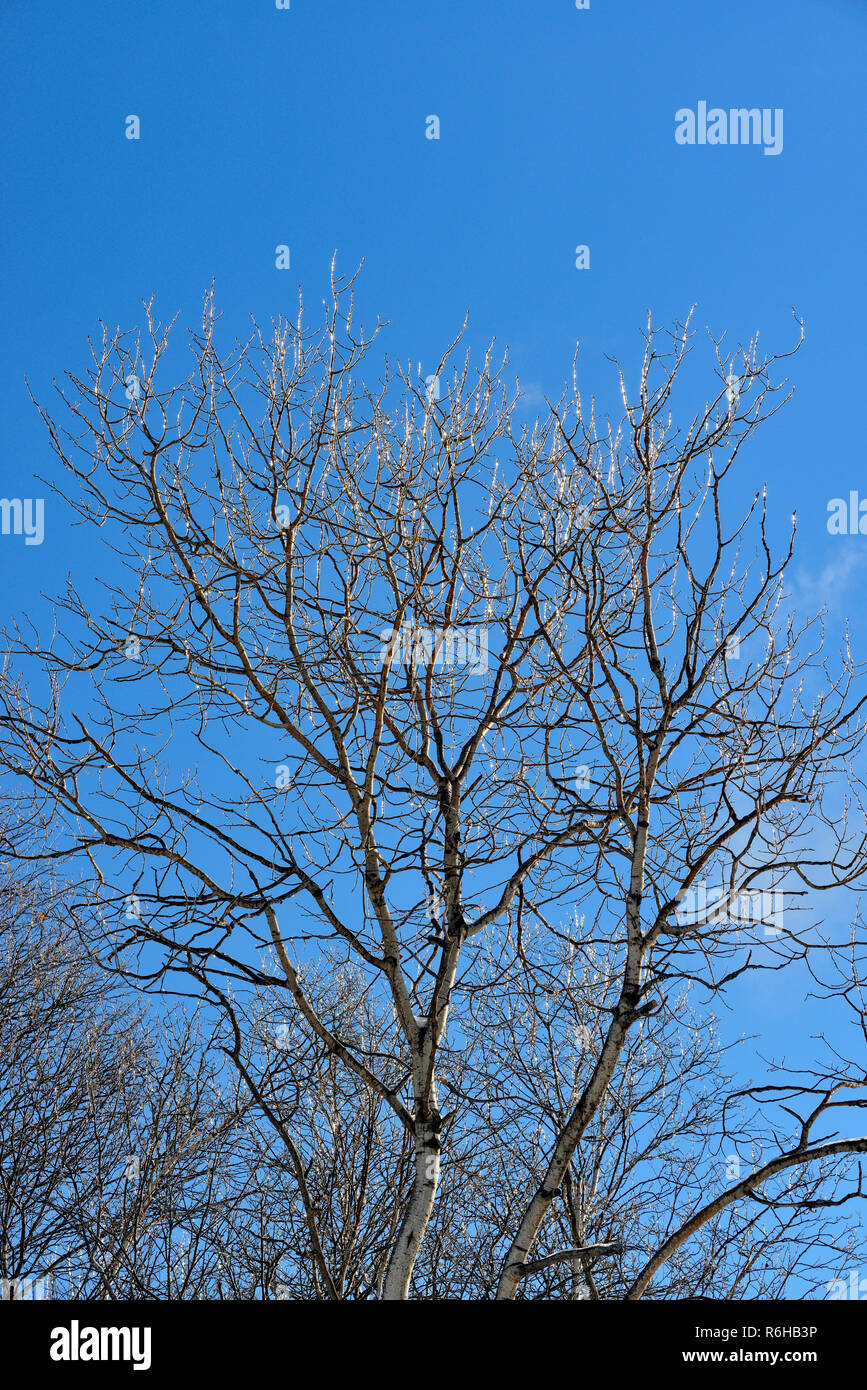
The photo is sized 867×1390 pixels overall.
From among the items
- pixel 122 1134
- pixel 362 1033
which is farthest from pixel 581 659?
pixel 122 1134

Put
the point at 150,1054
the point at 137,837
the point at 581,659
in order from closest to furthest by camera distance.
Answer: the point at 137,837 < the point at 581,659 < the point at 150,1054

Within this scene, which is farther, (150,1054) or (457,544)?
(150,1054)

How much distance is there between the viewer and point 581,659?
6078mm

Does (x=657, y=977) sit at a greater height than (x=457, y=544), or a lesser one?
lesser

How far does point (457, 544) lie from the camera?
18.7 ft

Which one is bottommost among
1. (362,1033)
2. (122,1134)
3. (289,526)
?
(122,1134)

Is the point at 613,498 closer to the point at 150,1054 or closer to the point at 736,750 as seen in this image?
the point at 736,750

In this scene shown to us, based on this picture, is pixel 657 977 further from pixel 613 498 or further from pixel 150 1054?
pixel 150 1054

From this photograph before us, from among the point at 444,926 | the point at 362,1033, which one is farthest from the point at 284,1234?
the point at 444,926
